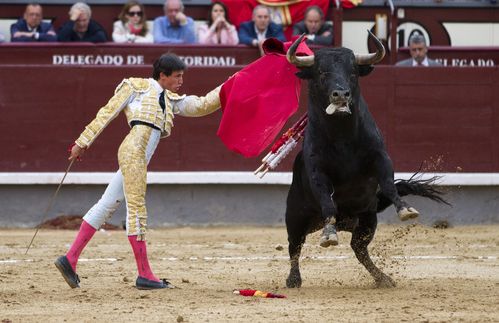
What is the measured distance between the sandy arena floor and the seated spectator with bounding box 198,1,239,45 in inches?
67.7

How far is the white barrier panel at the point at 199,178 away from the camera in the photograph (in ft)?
36.4

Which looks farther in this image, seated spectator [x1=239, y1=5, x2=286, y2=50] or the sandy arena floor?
seated spectator [x1=239, y1=5, x2=286, y2=50]

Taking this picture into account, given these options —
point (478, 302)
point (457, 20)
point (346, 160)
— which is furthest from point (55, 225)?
point (478, 302)

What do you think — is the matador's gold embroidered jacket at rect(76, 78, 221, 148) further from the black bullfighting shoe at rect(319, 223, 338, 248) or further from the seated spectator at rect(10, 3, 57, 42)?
the seated spectator at rect(10, 3, 57, 42)

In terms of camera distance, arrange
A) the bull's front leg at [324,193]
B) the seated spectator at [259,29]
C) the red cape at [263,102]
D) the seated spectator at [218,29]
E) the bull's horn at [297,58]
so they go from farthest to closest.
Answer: the seated spectator at [218,29] → the seated spectator at [259,29] → the red cape at [263,102] → the bull's horn at [297,58] → the bull's front leg at [324,193]

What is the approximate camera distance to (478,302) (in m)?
6.28

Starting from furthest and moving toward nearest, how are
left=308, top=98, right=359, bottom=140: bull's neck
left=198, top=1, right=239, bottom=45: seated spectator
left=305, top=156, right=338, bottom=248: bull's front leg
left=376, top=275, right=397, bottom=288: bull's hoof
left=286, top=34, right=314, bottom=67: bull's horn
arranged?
left=198, top=1, right=239, bottom=45: seated spectator < left=376, top=275, right=397, bottom=288: bull's hoof < left=286, top=34, right=314, bottom=67: bull's horn < left=308, top=98, right=359, bottom=140: bull's neck < left=305, top=156, right=338, bottom=248: bull's front leg

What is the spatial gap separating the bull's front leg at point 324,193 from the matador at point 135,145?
84cm

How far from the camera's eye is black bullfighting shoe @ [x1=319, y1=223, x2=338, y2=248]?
6.31 m

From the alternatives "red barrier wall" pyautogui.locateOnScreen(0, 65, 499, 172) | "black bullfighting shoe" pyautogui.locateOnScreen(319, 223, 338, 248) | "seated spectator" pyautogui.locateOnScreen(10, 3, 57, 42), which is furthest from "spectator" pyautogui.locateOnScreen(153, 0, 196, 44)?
"black bullfighting shoe" pyautogui.locateOnScreen(319, 223, 338, 248)

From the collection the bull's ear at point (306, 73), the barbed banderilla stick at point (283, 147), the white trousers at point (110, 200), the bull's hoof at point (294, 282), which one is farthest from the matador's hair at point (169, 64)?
the bull's hoof at point (294, 282)

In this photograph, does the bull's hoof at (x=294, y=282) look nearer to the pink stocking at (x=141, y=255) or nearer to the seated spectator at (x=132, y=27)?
the pink stocking at (x=141, y=255)

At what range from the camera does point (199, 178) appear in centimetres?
1125

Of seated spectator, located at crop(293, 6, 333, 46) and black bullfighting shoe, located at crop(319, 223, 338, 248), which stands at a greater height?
seated spectator, located at crop(293, 6, 333, 46)
